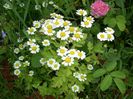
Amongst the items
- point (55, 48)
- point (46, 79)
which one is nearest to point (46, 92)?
point (46, 79)

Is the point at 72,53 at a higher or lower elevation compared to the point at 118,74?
higher

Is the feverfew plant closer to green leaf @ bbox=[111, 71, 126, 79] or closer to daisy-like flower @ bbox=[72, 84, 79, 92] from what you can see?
daisy-like flower @ bbox=[72, 84, 79, 92]

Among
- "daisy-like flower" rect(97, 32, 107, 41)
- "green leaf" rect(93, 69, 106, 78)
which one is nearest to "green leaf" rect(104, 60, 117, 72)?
"green leaf" rect(93, 69, 106, 78)

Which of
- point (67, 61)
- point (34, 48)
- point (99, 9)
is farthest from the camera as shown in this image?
point (99, 9)

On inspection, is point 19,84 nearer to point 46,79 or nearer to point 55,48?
point 46,79

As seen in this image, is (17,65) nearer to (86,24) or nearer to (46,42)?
(46,42)

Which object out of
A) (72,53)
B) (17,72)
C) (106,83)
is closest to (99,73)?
(106,83)

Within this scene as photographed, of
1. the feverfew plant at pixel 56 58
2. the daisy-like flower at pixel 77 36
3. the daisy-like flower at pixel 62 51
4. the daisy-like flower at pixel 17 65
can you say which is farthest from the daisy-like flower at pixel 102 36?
the daisy-like flower at pixel 17 65
